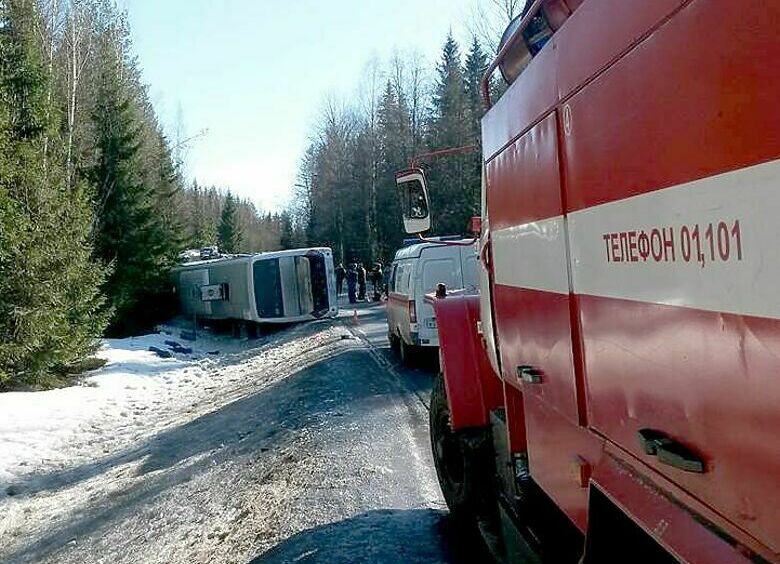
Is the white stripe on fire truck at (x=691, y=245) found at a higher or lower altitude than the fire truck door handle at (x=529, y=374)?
higher

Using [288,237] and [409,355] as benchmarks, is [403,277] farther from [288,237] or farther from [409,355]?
[288,237]

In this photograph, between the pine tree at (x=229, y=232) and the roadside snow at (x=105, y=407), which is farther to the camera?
the pine tree at (x=229, y=232)

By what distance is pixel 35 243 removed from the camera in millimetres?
18094

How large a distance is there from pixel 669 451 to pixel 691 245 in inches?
21.8

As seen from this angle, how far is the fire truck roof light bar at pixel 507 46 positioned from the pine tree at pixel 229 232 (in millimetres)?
74446

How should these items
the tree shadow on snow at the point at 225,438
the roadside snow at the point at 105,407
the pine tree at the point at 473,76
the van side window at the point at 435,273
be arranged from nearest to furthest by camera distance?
the tree shadow on snow at the point at 225,438
the roadside snow at the point at 105,407
the van side window at the point at 435,273
the pine tree at the point at 473,76

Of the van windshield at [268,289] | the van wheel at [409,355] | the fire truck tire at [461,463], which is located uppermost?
the van windshield at [268,289]

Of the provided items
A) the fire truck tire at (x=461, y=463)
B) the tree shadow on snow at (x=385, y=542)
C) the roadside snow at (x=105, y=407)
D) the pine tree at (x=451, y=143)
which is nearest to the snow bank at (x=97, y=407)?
the roadside snow at (x=105, y=407)

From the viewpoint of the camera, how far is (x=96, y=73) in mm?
35375

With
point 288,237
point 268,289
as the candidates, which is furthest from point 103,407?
point 288,237

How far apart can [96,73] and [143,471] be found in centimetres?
2893

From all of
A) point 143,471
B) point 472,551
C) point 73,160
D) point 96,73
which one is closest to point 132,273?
point 73,160

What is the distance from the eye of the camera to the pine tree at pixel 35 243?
1714cm

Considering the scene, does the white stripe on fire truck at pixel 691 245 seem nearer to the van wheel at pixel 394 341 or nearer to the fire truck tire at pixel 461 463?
the fire truck tire at pixel 461 463
